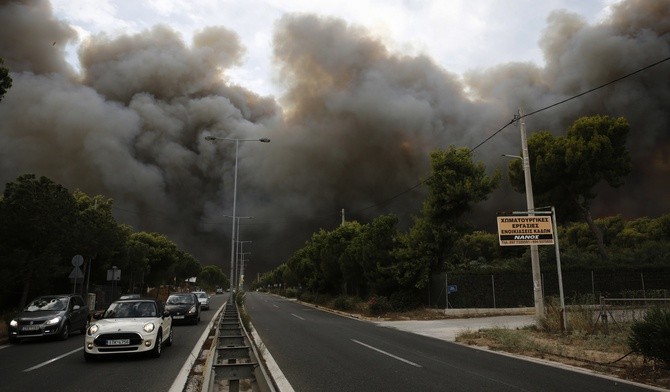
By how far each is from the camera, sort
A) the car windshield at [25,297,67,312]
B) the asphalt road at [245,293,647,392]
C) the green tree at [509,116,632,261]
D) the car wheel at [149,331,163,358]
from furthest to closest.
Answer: the green tree at [509,116,632,261], the car windshield at [25,297,67,312], the car wheel at [149,331,163,358], the asphalt road at [245,293,647,392]

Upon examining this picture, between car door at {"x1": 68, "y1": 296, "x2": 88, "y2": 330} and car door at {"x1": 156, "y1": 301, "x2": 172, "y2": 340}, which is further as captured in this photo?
car door at {"x1": 68, "y1": 296, "x2": 88, "y2": 330}

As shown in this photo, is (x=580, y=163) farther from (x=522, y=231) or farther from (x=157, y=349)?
(x=157, y=349)

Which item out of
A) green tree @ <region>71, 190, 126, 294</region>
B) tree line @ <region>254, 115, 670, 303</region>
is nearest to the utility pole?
tree line @ <region>254, 115, 670, 303</region>

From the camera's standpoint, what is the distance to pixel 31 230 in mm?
22062

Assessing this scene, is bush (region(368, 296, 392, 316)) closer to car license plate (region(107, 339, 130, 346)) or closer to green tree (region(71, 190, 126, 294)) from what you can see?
green tree (region(71, 190, 126, 294))

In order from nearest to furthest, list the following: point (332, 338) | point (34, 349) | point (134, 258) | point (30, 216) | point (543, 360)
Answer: point (543, 360), point (34, 349), point (332, 338), point (30, 216), point (134, 258)

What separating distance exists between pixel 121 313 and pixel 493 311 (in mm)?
22643

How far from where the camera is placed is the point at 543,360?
11258mm

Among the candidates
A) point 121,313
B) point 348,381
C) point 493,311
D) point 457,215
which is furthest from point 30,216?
point 493,311

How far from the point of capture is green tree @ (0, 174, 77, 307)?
21.2 meters

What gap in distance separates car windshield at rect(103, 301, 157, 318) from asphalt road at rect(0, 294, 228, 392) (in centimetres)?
112

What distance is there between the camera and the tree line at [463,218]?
28922 mm

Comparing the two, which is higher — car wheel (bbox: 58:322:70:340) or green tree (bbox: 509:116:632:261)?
green tree (bbox: 509:116:632:261)

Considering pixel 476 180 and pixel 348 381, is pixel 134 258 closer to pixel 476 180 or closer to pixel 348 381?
pixel 476 180
